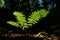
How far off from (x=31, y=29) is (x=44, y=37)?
0.57m

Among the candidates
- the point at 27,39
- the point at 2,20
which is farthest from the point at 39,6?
the point at 27,39

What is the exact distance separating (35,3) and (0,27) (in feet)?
6.11

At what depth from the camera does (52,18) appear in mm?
4469

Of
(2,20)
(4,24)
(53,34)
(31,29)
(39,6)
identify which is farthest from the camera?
(39,6)

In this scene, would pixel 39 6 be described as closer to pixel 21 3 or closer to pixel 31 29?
pixel 21 3

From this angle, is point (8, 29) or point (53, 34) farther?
point (8, 29)

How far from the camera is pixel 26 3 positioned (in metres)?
5.61

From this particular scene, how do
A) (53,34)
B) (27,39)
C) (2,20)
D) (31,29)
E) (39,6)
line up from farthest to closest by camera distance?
(39,6), (2,20), (31,29), (53,34), (27,39)

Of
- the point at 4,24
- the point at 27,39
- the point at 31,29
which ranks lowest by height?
the point at 27,39

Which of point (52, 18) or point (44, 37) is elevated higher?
point (52, 18)

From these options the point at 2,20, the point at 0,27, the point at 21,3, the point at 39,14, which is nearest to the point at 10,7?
the point at 21,3

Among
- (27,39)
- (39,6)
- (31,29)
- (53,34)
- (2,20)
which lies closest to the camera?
(27,39)

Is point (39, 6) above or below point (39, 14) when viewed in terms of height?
above

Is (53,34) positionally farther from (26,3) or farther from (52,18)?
(26,3)
